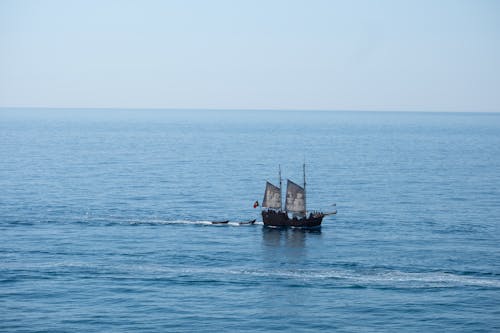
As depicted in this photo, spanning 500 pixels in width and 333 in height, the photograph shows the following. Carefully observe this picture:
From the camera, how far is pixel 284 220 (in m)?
133

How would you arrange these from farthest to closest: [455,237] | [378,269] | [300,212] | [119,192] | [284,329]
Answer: [119,192]
[300,212]
[455,237]
[378,269]
[284,329]

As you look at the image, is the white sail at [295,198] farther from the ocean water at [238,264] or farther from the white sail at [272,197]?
the ocean water at [238,264]

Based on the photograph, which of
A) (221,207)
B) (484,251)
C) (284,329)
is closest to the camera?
(284,329)

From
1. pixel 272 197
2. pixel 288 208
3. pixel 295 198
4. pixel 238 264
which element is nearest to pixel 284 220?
pixel 288 208

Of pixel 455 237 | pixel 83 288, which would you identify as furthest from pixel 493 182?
pixel 83 288

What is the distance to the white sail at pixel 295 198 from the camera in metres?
137

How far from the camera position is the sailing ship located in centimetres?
13238

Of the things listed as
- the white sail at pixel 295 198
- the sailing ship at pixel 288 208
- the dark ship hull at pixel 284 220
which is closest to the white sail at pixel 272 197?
the sailing ship at pixel 288 208

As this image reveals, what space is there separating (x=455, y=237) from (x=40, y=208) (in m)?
79.7

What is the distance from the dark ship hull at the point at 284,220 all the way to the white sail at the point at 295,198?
492 centimetres

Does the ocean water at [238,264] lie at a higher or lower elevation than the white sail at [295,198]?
lower

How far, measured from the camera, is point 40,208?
467ft

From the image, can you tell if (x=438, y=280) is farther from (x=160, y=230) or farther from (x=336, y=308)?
(x=160, y=230)

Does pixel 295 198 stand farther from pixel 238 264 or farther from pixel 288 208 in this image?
pixel 238 264
